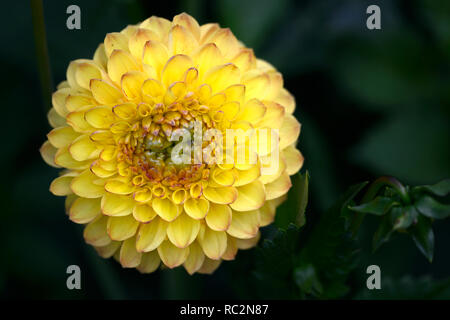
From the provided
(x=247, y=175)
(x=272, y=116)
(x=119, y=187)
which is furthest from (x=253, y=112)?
(x=119, y=187)

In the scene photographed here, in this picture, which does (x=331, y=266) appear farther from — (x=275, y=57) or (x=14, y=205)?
(x=14, y=205)

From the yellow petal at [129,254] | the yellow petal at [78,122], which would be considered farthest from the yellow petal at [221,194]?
the yellow petal at [78,122]

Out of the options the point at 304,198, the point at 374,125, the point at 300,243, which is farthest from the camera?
the point at 374,125

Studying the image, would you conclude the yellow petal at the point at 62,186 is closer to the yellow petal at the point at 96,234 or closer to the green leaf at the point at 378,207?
the yellow petal at the point at 96,234

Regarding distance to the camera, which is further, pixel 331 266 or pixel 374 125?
pixel 374 125

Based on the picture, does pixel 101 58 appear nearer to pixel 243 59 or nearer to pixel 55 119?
pixel 55 119
